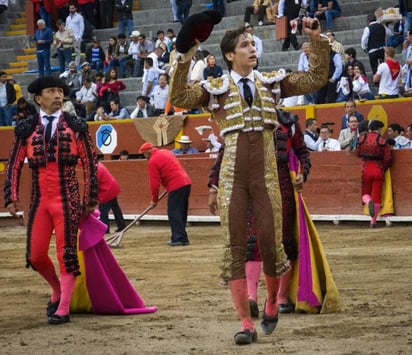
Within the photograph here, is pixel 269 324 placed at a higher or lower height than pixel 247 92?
lower

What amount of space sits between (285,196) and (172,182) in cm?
626

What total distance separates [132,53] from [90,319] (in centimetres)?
1487

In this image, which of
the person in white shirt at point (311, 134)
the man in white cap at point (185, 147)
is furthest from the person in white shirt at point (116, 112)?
the person in white shirt at point (311, 134)

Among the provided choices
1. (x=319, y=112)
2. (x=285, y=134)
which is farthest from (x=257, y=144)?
(x=319, y=112)

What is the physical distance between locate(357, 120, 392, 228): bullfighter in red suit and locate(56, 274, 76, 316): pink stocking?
7.66m

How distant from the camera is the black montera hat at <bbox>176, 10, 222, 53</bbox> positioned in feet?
20.2

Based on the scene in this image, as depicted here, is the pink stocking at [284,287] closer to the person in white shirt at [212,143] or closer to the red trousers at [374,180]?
the red trousers at [374,180]

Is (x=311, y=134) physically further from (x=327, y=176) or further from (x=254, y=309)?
(x=254, y=309)

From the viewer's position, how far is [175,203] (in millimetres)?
13844

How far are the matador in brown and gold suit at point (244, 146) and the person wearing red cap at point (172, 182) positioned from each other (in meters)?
7.05

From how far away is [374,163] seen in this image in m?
14.9

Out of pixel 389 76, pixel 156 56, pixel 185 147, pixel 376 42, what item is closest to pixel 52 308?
pixel 389 76

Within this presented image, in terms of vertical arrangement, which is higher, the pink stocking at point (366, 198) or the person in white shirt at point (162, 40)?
the person in white shirt at point (162, 40)

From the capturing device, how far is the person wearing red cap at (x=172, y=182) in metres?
13.5
